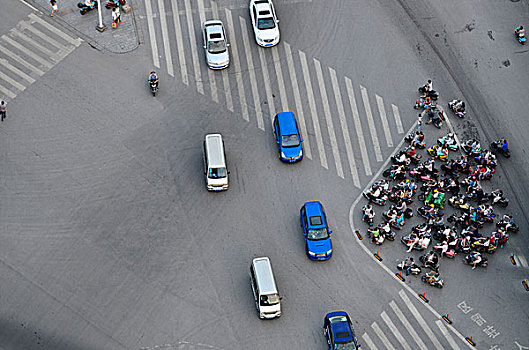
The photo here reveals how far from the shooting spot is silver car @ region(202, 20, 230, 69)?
70.4 m

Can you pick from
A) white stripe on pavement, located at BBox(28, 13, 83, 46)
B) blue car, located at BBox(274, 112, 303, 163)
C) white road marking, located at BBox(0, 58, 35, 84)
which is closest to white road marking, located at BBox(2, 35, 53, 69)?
white road marking, located at BBox(0, 58, 35, 84)

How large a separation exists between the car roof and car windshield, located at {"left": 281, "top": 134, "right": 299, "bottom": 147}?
1.09 feet

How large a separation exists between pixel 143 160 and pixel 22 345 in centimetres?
1763

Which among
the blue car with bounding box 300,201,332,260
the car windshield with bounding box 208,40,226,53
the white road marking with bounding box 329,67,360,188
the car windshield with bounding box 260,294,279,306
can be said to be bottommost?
the car windshield with bounding box 260,294,279,306

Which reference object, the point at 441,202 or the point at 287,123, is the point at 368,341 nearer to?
the point at 441,202

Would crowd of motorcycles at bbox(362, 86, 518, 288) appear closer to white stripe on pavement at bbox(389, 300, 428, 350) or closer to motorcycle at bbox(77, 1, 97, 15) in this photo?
white stripe on pavement at bbox(389, 300, 428, 350)

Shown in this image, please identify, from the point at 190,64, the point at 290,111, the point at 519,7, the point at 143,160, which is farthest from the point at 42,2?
the point at 519,7

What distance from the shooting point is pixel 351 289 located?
59375 mm

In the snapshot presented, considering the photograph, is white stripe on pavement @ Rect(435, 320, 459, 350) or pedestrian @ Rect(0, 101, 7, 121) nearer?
white stripe on pavement @ Rect(435, 320, 459, 350)

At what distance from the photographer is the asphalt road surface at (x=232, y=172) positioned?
57750 millimetres

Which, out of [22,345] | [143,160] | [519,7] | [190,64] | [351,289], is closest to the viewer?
[22,345]

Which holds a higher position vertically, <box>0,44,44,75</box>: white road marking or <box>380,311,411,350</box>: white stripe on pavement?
<box>0,44,44,75</box>: white road marking

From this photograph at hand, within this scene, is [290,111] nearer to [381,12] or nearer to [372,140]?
[372,140]

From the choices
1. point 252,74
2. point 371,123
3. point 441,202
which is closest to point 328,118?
point 371,123
